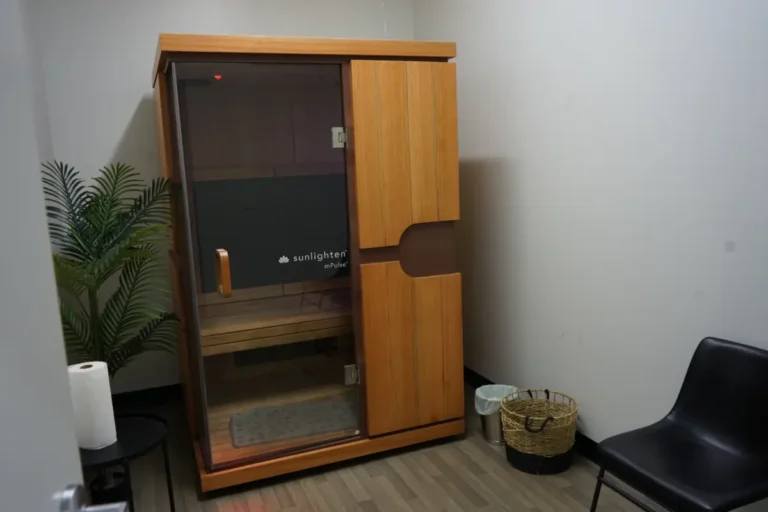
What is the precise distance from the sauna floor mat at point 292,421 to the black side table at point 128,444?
0.72 metres

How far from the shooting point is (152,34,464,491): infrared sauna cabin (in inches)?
103

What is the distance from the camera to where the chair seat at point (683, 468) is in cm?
166

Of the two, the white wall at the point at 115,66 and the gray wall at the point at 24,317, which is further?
the white wall at the point at 115,66

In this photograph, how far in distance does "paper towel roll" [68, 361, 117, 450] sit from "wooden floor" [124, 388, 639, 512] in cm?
78

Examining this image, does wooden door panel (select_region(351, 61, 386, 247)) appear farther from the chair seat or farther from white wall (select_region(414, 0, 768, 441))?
the chair seat

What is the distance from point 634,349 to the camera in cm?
241

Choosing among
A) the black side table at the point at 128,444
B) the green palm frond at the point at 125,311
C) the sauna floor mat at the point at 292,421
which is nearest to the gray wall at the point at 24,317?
the black side table at the point at 128,444

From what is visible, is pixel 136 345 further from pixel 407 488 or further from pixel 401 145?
pixel 401 145

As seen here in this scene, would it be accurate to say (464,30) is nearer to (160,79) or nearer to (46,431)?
(160,79)

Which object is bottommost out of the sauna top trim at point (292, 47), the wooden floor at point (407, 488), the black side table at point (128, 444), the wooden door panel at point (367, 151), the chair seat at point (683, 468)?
the wooden floor at point (407, 488)

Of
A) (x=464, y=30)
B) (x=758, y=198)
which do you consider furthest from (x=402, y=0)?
(x=758, y=198)

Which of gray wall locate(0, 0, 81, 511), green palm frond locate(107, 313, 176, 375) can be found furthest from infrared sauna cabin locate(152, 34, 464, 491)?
gray wall locate(0, 0, 81, 511)

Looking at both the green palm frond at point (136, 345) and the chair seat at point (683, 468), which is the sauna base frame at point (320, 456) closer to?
the green palm frond at point (136, 345)

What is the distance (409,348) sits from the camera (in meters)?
2.83
